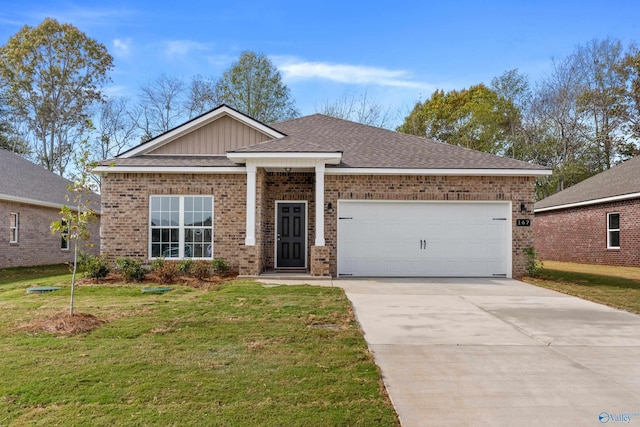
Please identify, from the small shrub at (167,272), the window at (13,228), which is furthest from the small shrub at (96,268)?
the window at (13,228)

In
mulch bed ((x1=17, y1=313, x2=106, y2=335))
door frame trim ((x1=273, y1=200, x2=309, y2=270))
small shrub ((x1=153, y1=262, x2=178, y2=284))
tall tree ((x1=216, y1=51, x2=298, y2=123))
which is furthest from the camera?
tall tree ((x1=216, y1=51, x2=298, y2=123))

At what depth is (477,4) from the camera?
12961 mm

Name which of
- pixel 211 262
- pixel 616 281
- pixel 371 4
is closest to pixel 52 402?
pixel 211 262

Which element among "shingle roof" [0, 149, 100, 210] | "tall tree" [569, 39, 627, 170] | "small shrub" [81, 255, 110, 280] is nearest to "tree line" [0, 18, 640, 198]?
"tall tree" [569, 39, 627, 170]

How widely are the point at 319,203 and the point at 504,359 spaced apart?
7695 mm

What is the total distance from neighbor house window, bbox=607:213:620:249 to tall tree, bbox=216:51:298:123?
67.6ft

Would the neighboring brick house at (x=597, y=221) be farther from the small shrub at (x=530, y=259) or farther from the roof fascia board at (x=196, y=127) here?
the roof fascia board at (x=196, y=127)

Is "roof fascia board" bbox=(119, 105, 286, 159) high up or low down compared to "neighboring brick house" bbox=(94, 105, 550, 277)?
up

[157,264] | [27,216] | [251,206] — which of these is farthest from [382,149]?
[27,216]

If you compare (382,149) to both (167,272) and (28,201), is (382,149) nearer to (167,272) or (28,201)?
(167,272)

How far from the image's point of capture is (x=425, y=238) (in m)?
13.0

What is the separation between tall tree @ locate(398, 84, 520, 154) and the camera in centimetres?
3403

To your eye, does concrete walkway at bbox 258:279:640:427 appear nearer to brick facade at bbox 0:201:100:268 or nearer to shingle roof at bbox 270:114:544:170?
shingle roof at bbox 270:114:544:170

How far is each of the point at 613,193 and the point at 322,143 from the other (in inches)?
478
